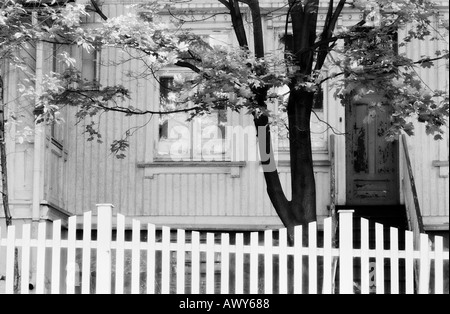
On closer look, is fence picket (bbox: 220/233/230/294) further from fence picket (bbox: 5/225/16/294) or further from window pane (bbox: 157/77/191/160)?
window pane (bbox: 157/77/191/160)

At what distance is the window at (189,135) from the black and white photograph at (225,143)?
0.03 metres

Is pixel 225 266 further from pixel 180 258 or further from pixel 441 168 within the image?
pixel 441 168

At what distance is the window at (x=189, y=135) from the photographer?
16.2 meters

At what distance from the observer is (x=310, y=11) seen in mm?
11422

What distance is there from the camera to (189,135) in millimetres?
16312

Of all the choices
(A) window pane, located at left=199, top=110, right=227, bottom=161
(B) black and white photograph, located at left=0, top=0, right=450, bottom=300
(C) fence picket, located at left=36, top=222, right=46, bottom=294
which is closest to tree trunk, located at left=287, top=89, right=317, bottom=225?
(B) black and white photograph, located at left=0, top=0, right=450, bottom=300

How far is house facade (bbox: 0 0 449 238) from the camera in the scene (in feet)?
52.2

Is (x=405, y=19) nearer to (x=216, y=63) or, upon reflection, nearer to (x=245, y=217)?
(x=216, y=63)

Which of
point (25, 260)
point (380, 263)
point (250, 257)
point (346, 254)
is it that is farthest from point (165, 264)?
point (380, 263)

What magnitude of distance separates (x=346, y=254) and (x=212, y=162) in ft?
23.8

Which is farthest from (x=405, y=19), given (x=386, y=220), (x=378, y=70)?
(x=386, y=220)

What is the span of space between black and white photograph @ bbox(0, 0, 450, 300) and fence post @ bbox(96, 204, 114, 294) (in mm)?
14

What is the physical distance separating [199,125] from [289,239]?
5.36 m
